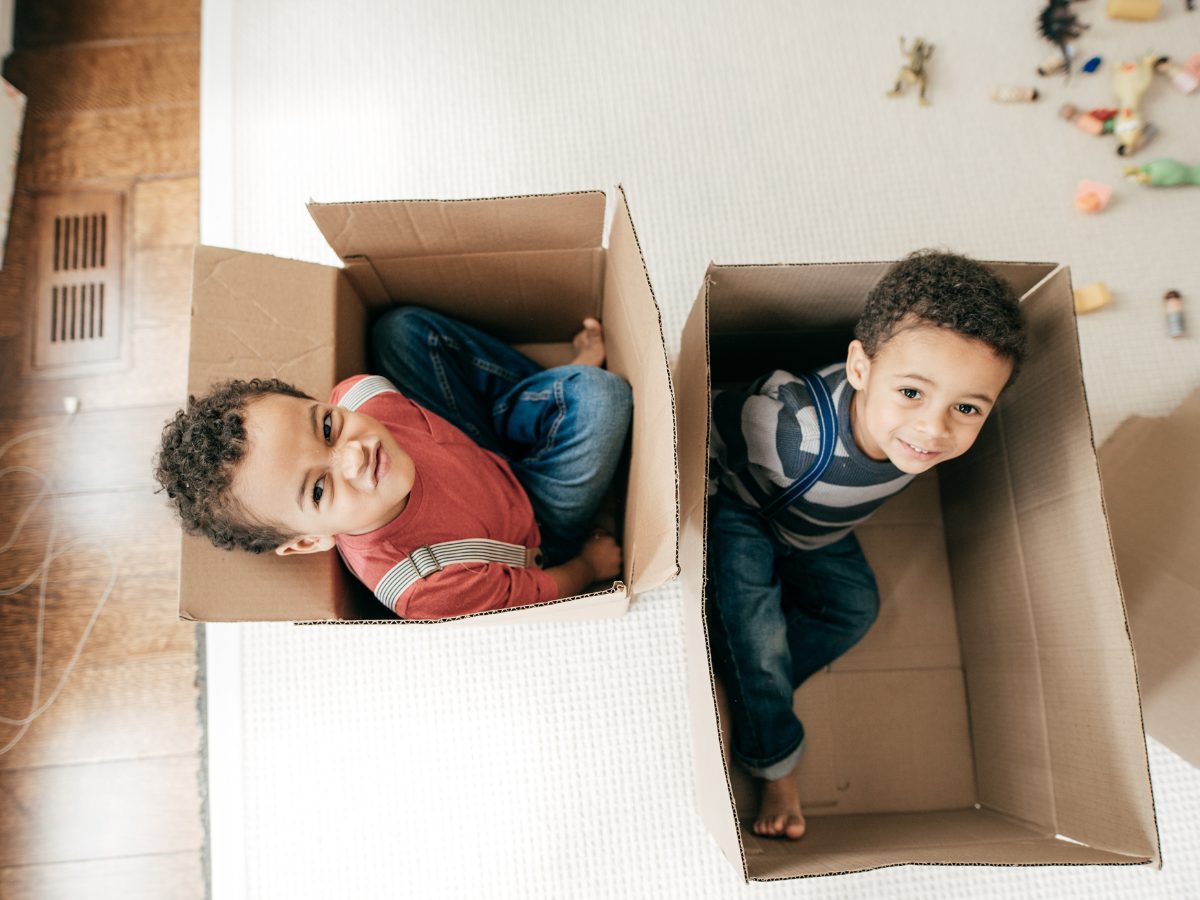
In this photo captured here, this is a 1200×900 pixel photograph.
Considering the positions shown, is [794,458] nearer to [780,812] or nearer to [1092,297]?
[780,812]

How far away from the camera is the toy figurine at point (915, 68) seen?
3.20 feet

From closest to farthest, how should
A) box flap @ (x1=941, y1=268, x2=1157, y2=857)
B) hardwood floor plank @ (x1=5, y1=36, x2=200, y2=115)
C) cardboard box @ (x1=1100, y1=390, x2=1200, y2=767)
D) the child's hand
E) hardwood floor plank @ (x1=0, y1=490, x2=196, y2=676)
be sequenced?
box flap @ (x1=941, y1=268, x2=1157, y2=857) → cardboard box @ (x1=1100, y1=390, x2=1200, y2=767) → the child's hand → hardwood floor plank @ (x1=0, y1=490, x2=196, y2=676) → hardwood floor plank @ (x1=5, y1=36, x2=200, y2=115)

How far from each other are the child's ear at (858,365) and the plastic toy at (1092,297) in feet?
1.39

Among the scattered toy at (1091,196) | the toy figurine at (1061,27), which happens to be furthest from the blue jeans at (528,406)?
the toy figurine at (1061,27)

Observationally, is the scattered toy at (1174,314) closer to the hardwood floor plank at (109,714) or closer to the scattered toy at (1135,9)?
the scattered toy at (1135,9)

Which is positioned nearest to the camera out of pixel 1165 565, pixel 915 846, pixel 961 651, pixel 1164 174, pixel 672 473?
pixel 672 473

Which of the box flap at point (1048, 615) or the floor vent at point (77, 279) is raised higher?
the floor vent at point (77, 279)

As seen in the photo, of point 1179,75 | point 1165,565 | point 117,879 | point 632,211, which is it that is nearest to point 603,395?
point 632,211

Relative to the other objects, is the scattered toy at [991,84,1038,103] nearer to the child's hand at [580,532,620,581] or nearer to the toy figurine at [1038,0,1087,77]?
the toy figurine at [1038,0,1087,77]

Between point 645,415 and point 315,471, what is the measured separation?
0.88 feet

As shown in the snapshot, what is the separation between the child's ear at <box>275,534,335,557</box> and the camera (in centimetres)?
61

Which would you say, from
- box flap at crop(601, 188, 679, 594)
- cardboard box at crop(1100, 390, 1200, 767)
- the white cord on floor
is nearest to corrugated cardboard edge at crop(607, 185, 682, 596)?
box flap at crop(601, 188, 679, 594)

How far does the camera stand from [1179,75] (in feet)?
3.19

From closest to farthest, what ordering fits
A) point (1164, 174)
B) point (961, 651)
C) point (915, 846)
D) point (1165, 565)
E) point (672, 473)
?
point (672, 473) < point (915, 846) < point (1165, 565) < point (961, 651) < point (1164, 174)
